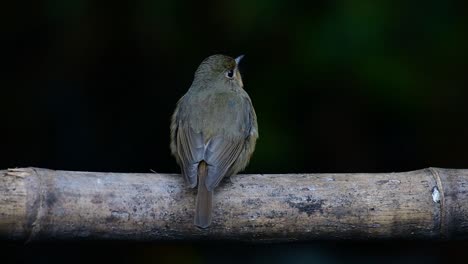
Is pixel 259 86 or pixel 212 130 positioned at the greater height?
pixel 259 86

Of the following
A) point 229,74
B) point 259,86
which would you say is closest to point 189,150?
point 229,74

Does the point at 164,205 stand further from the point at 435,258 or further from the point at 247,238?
the point at 435,258

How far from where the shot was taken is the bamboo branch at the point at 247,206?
382 cm

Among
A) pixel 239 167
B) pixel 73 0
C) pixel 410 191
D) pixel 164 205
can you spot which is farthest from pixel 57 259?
pixel 410 191

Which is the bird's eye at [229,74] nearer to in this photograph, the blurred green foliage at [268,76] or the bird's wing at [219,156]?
the blurred green foliage at [268,76]

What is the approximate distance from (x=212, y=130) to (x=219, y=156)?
27 cm

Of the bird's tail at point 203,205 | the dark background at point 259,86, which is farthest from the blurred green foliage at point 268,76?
the bird's tail at point 203,205

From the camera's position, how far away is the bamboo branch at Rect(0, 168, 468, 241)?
12.5ft

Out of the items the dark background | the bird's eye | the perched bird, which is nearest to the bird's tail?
the perched bird

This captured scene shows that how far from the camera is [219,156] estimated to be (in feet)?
15.1

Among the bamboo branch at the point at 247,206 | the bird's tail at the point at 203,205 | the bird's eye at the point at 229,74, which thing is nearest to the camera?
the bamboo branch at the point at 247,206

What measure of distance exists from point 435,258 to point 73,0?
115 inches

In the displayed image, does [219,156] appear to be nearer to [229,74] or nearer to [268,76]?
[229,74]

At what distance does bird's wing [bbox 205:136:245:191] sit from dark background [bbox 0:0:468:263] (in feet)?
4.46
